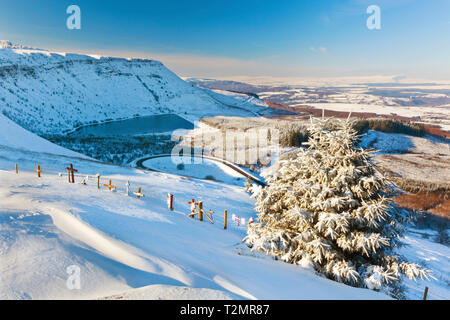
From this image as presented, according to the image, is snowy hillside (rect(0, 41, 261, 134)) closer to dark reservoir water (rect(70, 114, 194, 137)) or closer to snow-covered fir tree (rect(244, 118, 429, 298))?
dark reservoir water (rect(70, 114, 194, 137))

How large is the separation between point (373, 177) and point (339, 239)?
2021mm

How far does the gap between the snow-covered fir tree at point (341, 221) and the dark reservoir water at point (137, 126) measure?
57822 millimetres

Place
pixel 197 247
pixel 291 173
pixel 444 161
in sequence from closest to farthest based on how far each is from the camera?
1. pixel 197 247
2. pixel 291 173
3. pixel 444 161

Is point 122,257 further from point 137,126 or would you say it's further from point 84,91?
point 84,91

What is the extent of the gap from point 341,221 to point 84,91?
3746 inches

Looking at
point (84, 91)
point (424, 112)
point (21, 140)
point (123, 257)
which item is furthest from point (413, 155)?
point (424, 112)

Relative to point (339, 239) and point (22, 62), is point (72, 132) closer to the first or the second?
point (22, 62)

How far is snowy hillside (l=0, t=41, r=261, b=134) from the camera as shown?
214 ft

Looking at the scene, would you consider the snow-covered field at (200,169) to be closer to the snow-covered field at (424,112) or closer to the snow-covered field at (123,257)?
the snow-covered field at (123,257)

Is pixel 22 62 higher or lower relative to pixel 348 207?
higher

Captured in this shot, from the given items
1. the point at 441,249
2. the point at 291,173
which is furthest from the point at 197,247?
the point at 441,249

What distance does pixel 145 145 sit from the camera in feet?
152

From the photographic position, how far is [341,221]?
7.13 metres

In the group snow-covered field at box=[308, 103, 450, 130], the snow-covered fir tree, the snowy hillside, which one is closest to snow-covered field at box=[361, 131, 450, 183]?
the snow-covered fir tree
